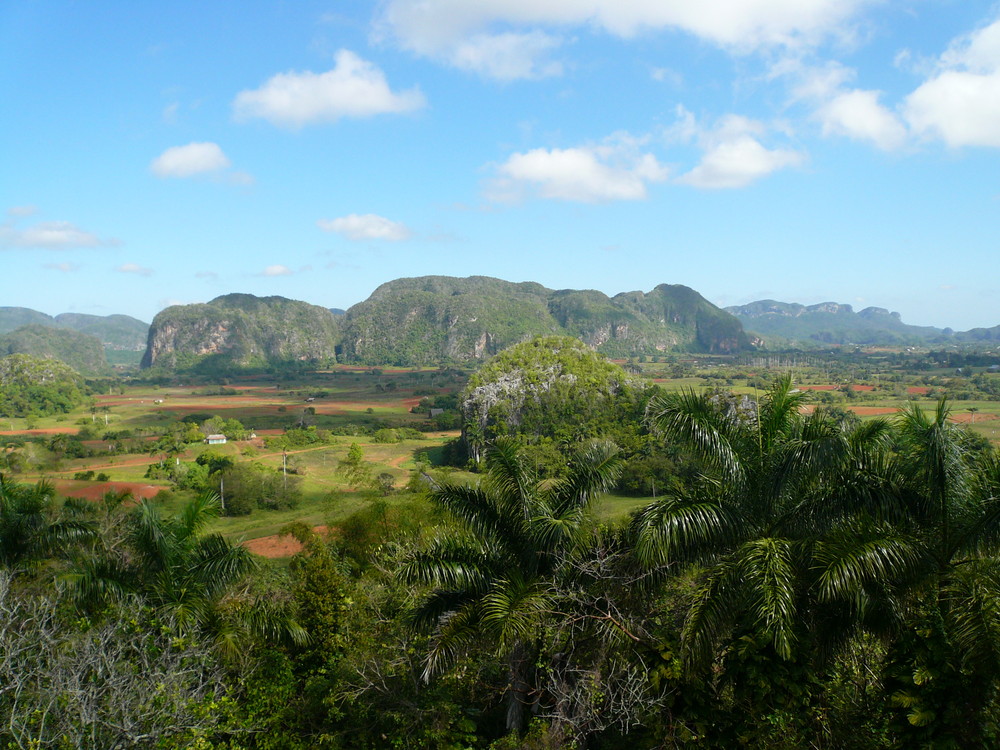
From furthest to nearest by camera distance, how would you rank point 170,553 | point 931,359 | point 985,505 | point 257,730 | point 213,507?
1. point 931,359
2. point 213,507
3. point 170,553
4. point 257,730
5. point 985,505

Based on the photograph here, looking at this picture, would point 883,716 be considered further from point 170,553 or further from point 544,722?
point 170,553

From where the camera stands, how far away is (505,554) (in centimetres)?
867

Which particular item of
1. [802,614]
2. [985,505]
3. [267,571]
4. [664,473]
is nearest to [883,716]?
[802,614]

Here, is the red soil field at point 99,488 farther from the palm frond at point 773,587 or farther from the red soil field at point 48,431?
the palm frond at point 773,587

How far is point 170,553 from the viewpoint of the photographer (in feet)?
35.0

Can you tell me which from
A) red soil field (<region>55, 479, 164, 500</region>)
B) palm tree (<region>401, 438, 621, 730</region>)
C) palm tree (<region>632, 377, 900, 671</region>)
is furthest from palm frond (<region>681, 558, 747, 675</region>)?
red soil field (<region>55, 479, 164, 500</region>)

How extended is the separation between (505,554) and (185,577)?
5.56 m

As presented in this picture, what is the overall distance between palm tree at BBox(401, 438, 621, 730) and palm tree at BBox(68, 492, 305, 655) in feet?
12.4

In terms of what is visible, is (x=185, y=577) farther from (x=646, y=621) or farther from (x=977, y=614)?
(x=977, y=614)

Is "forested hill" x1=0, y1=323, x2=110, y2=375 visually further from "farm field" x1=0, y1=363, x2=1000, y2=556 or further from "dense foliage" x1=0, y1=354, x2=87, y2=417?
"dense foliage" x1=0, y1=354, x2=87, y2=417

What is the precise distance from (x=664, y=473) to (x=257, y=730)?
36480mm

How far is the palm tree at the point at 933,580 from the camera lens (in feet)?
19.9

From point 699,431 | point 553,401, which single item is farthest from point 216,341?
point 699,431

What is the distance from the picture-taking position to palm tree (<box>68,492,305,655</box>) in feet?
33.8
